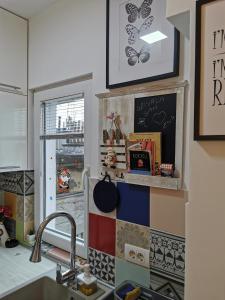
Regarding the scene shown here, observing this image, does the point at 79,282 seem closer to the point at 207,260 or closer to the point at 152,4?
the point at 207,260

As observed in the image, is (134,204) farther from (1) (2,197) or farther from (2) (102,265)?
(1) (2,197)

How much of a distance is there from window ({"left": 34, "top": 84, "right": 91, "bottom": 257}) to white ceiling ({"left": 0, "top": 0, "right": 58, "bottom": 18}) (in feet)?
1.78

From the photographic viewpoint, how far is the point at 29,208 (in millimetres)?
1803

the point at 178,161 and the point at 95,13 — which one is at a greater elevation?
the point at 95,13

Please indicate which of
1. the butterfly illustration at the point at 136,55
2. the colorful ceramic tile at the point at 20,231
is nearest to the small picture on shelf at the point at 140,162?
the butterfly illustration at the point at 136,55

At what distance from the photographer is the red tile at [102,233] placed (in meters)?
1.25

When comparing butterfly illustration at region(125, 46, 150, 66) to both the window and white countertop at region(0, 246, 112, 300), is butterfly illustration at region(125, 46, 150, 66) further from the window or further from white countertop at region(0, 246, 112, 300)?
white countertop at region(0, 246, 112, 300)

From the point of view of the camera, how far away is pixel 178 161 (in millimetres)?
1013

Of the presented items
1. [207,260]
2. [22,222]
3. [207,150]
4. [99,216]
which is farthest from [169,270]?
[22,222]

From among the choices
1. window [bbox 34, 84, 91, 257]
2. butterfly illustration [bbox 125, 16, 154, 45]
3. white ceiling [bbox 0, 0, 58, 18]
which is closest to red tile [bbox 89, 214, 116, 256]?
window [bbox 34, 84, 91, 257]

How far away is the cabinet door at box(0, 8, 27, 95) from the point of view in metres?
1.55

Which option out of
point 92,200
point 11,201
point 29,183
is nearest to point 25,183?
point 29,183

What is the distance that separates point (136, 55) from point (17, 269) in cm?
143

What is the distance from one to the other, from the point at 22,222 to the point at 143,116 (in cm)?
128
